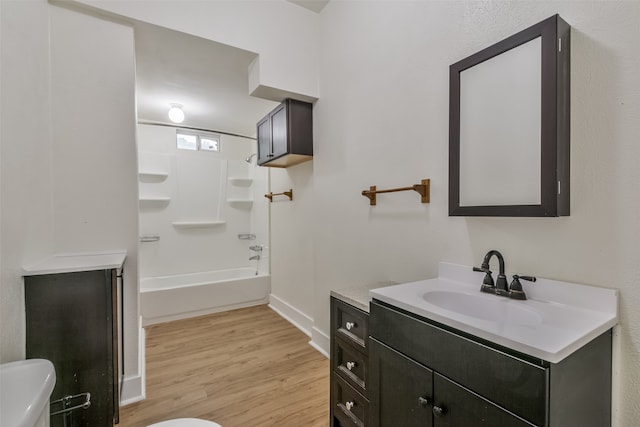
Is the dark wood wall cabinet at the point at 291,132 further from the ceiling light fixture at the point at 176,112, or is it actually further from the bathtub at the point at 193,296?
the bathtub at the point at 193,296

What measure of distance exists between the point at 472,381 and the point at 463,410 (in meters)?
0.11

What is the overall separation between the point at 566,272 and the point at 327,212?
5.54 feet

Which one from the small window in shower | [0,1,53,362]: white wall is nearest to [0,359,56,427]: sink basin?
[0,1,53,362]: white wall

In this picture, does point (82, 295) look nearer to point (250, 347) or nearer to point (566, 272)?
point (250, 347)

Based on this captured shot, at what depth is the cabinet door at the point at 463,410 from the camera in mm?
775

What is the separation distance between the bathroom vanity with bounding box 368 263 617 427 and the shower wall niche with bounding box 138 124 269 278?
2945 mm

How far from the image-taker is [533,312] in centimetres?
103

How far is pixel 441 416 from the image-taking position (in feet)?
3.03

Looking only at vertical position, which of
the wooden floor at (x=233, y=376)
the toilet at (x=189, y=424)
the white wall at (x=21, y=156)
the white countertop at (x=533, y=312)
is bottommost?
the wooden floor at (x=233, y=376)

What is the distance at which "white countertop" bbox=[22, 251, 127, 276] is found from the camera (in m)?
1.44

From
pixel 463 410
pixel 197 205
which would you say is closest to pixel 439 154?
pixel 463 410

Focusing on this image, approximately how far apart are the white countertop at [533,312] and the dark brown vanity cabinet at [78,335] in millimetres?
1562

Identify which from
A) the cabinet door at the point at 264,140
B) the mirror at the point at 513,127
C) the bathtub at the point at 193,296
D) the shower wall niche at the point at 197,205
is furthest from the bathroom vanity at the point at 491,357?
the shower wall niche at the point at 197,205

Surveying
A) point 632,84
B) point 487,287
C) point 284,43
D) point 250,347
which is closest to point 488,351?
point 487,287
